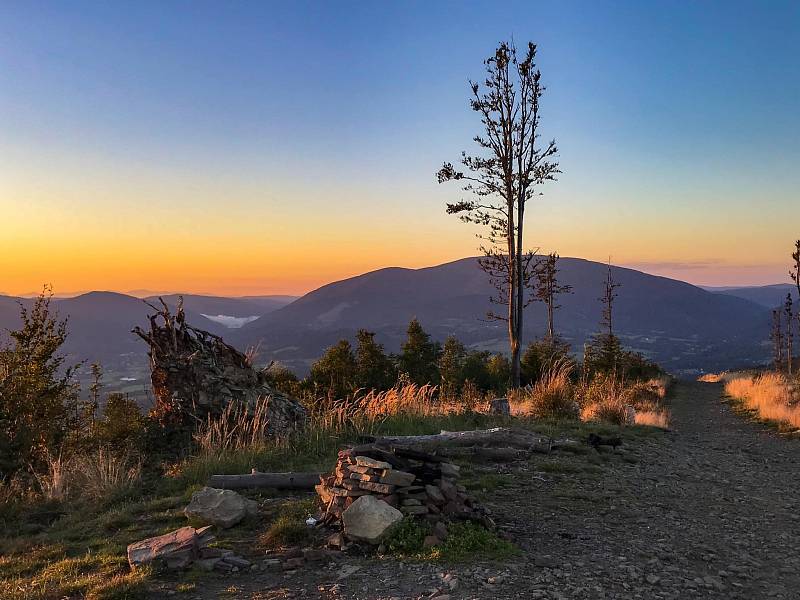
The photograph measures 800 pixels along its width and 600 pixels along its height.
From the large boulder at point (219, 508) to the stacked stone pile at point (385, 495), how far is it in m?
0.89

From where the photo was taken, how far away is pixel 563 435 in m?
11.1

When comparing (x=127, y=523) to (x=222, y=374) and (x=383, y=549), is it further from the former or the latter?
(x=222, y=374)

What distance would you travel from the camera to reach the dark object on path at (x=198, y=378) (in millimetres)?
10938

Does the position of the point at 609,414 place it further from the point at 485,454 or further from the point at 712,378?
the point at 712,378

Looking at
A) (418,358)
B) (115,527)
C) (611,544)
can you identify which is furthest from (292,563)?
(418,358)

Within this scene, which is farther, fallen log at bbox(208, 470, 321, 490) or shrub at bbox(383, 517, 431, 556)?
fallen log at bbox(208, 470, 321, 490)

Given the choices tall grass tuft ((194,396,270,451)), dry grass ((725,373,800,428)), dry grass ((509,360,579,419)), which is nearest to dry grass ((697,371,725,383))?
dry grass ((725,373,800,428))

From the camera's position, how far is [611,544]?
5.48 metres

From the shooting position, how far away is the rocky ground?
14.5 ft

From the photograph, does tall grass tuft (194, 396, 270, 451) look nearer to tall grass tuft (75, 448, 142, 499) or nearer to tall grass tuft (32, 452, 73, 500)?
tall grass tuft (75, 448, 142, 499)

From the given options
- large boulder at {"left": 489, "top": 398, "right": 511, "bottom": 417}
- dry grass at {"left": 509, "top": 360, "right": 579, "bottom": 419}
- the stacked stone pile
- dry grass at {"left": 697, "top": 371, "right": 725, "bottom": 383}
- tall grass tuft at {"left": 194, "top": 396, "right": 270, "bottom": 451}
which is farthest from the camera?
dry grass at {"left": 697, "top": 371, "right": 725, "bottom": 383}

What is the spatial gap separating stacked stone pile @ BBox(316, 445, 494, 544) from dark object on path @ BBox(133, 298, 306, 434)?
5.10 meters

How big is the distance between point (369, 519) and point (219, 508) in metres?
1.89

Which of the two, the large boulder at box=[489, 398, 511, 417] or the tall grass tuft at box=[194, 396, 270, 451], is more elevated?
the tall grass tuft at box=[194, 396, 270, 451]
